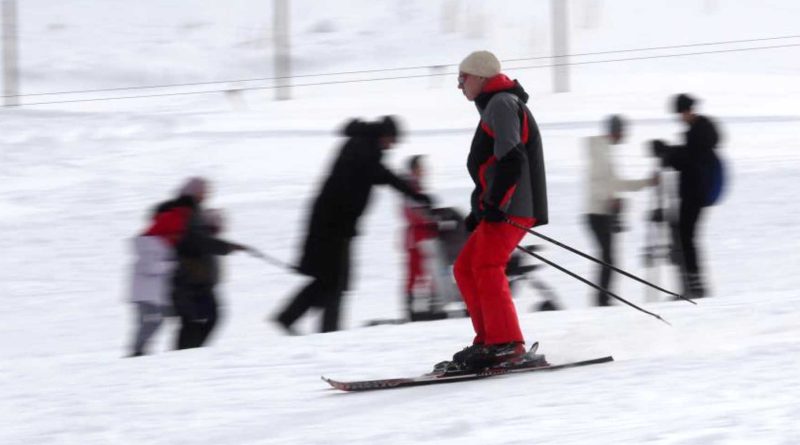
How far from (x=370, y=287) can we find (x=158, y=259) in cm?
406

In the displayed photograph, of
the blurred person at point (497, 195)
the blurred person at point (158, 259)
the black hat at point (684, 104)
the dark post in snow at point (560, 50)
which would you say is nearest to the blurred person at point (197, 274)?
the blurred person at point (158, 259)

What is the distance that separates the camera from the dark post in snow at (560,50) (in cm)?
2491

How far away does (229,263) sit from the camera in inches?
480

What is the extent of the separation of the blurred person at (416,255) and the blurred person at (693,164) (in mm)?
1620

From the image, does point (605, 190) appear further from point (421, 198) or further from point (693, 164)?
point (421, 198)

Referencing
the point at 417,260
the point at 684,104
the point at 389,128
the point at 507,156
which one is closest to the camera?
the point at 507,156

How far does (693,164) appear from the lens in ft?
28.4

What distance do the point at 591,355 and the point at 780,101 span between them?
17.9 metres

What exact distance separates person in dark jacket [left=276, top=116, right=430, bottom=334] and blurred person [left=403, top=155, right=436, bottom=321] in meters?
0.49

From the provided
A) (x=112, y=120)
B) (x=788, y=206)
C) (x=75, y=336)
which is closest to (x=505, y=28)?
(x=112, y=120)

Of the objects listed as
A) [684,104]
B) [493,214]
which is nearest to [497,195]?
[493,214]

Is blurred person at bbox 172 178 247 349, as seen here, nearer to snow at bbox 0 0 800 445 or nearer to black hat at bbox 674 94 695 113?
snow at bbox 0 0 800 445

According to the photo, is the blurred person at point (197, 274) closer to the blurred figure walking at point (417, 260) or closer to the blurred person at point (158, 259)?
the blurred person at point (158, 259)

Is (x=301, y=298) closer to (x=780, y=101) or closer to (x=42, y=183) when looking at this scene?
(x=42, y=183)
